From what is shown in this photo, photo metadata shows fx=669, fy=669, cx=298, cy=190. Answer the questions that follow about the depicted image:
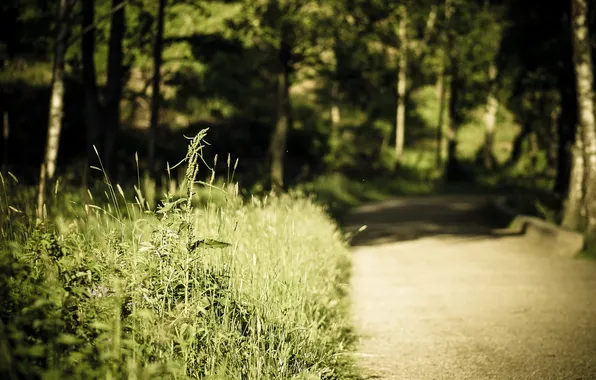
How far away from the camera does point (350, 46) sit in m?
20.0

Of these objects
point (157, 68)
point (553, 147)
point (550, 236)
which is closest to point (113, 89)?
point (157, 68)

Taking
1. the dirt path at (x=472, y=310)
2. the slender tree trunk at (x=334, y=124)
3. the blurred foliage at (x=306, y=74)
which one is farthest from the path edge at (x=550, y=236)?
the slender tree trunk at (x=334, y=124)

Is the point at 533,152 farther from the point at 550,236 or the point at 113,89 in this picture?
the point at 113,89

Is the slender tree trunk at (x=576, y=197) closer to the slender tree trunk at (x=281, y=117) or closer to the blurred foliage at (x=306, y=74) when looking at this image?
the blurred foliage at (x=306, y=74)

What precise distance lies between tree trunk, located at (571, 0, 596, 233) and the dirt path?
52.7 inches

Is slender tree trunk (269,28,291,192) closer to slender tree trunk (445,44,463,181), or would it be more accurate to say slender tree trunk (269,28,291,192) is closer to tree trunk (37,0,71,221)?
tree trunk (37,0,71,221)

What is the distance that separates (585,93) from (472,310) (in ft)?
22.6

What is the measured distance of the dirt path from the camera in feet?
18.1

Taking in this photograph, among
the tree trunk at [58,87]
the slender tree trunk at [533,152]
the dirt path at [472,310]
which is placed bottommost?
the dirt path at [472,310]

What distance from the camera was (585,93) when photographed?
41.4 feet

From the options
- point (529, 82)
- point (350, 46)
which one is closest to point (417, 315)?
point (350, 46)

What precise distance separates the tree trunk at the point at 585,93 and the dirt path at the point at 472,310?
134 cm

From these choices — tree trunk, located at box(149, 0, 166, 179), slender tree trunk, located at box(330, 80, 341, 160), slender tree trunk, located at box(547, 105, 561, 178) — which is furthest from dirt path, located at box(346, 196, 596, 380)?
slender tree trunk, located at box(547, 105, 561, 178)

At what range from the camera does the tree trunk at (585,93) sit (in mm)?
12477
